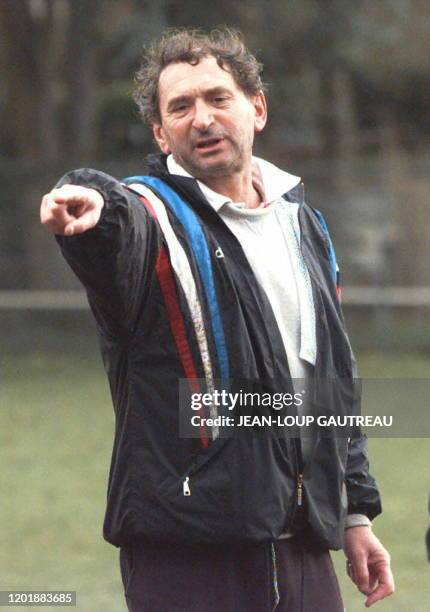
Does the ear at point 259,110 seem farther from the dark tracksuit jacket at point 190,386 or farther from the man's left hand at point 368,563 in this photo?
the man's left hand at point 368,563

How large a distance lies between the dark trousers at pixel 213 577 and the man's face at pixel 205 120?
37.8 inches

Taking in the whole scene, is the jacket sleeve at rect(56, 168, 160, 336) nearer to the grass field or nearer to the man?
the man

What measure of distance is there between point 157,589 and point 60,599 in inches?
142

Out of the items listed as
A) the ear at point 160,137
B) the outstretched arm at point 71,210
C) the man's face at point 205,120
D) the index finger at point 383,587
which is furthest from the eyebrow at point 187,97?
the index finger at point 383,587

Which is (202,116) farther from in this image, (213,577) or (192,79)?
(213,577)

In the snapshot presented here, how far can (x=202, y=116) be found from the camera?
3.66 meters

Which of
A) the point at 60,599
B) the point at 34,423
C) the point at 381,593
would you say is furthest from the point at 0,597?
the point at 34,423

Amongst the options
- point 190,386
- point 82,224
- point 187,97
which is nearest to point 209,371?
point 190,386

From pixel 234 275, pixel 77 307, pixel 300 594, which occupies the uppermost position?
pixel 77 307

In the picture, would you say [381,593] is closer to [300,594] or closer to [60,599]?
[300,594]

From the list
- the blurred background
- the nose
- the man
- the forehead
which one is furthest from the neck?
the blurred background

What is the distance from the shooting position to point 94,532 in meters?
8.33

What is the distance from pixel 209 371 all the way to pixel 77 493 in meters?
6.25

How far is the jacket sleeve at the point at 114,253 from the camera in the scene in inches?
121
